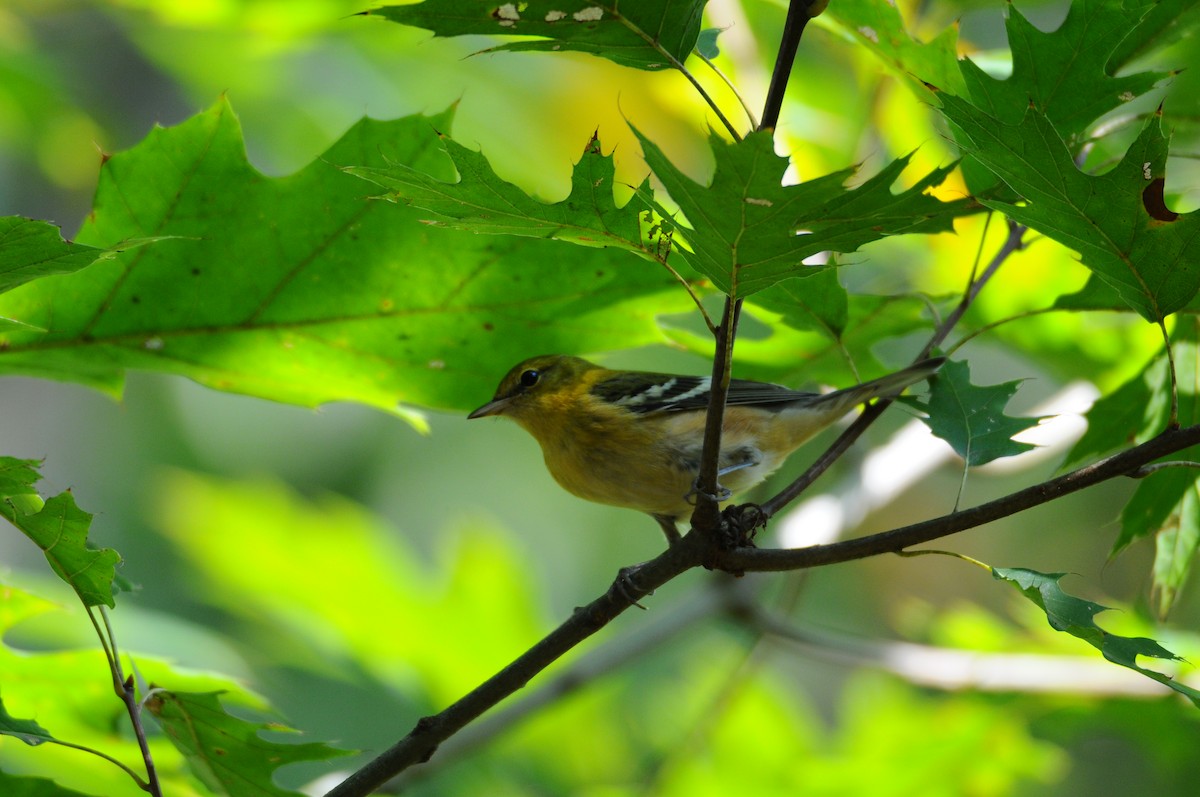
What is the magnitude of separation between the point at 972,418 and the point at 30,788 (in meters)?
2.07

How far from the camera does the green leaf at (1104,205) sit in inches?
65.9

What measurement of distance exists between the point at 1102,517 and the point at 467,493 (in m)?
5.34

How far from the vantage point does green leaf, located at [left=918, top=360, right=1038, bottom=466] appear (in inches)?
90.7

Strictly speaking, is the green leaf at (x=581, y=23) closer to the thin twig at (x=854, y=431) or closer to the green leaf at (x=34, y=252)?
the green leaf at (x=34, y=252)

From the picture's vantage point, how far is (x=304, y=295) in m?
2.66

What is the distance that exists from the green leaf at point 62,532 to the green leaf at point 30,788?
1.41 feet

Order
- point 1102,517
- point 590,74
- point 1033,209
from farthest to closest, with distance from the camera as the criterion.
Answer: point 590,74 → point 1102,517 → point 1033,209

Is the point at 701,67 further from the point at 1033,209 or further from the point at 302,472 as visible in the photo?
the point at 302,472

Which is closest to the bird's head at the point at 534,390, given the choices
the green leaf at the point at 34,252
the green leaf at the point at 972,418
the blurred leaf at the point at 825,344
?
the blurred leaf at the point at 825,344

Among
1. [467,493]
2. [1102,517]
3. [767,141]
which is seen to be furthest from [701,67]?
[467,493]

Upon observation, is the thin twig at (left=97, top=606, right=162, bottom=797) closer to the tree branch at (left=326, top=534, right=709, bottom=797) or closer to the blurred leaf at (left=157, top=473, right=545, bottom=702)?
the tree branch at (left=326, top=534, right=709, bottom=797)

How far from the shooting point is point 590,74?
771 cm

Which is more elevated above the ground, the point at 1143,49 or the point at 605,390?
the point at 605,390

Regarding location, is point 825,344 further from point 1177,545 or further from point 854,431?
point 1177,545
